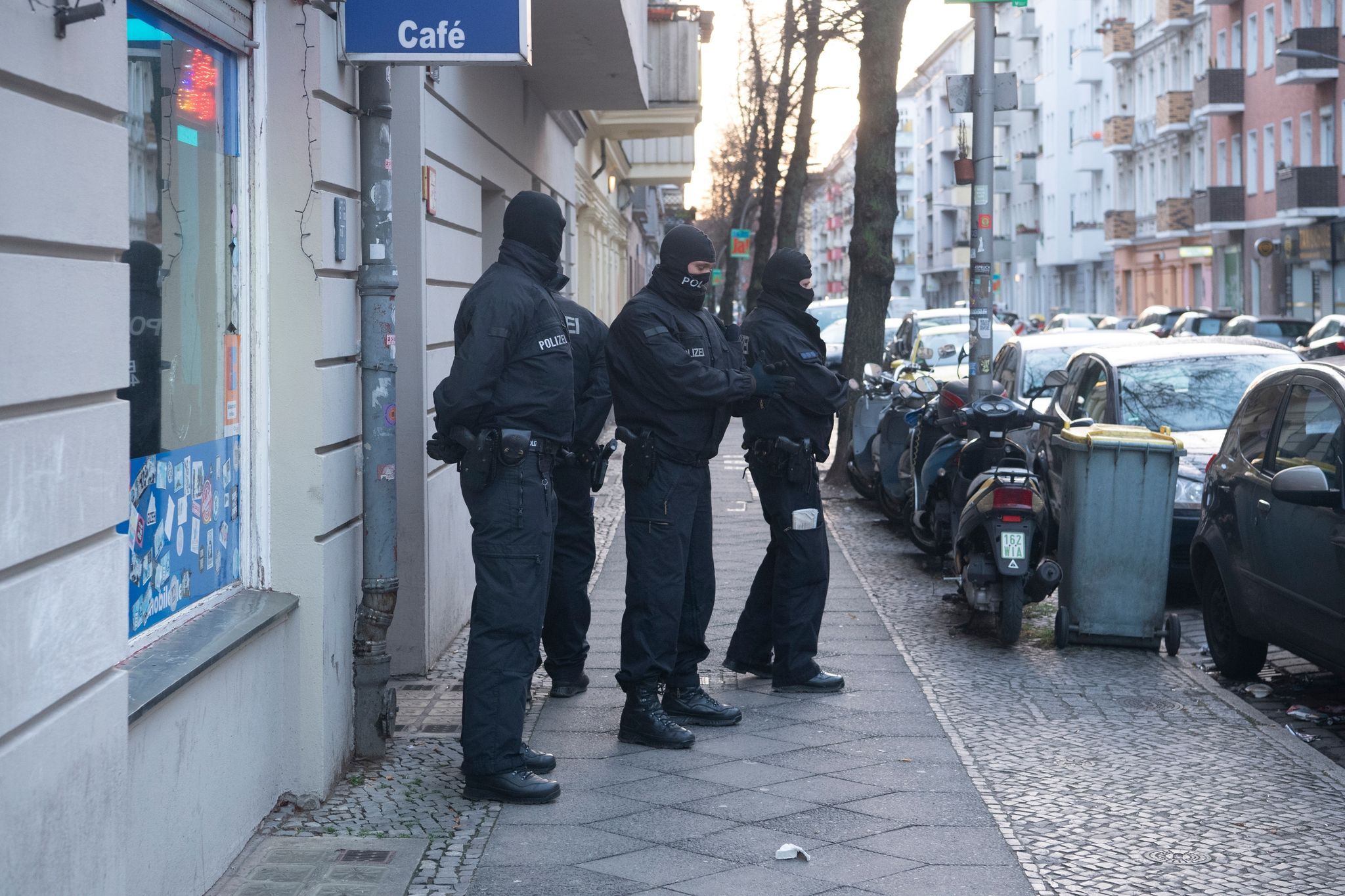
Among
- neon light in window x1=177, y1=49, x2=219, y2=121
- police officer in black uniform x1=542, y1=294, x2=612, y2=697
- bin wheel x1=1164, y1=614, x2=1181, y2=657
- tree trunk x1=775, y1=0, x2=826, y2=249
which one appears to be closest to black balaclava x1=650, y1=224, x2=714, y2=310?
police officer in black uniform x1=542, y1=294, x2=612, y2=697

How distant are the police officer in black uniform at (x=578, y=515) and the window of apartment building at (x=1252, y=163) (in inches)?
1922

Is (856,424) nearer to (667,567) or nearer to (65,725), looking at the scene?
(667,567)

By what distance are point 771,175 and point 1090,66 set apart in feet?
132

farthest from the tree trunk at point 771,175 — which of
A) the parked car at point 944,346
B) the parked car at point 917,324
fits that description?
the parked car at point 944,346

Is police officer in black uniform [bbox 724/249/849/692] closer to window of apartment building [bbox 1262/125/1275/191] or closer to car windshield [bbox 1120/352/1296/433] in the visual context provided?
car windshield [bbox 1120/352/1296/433]

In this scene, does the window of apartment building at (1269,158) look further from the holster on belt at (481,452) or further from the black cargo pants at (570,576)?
the holster on belt at (481,452)

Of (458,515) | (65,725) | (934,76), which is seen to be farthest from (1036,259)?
(65,725)

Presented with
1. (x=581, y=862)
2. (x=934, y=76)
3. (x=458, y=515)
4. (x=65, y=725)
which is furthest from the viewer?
(x=934, y=76)

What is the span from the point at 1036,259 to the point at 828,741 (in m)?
79.2

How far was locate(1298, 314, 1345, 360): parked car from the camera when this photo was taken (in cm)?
2463

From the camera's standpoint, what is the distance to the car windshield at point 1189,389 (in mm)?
11047

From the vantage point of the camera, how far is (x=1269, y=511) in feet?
24.5

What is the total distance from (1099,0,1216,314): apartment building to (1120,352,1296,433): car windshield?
4520 cm

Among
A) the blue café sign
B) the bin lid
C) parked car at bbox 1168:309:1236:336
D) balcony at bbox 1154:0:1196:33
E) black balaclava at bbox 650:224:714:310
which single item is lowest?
the bin lid
